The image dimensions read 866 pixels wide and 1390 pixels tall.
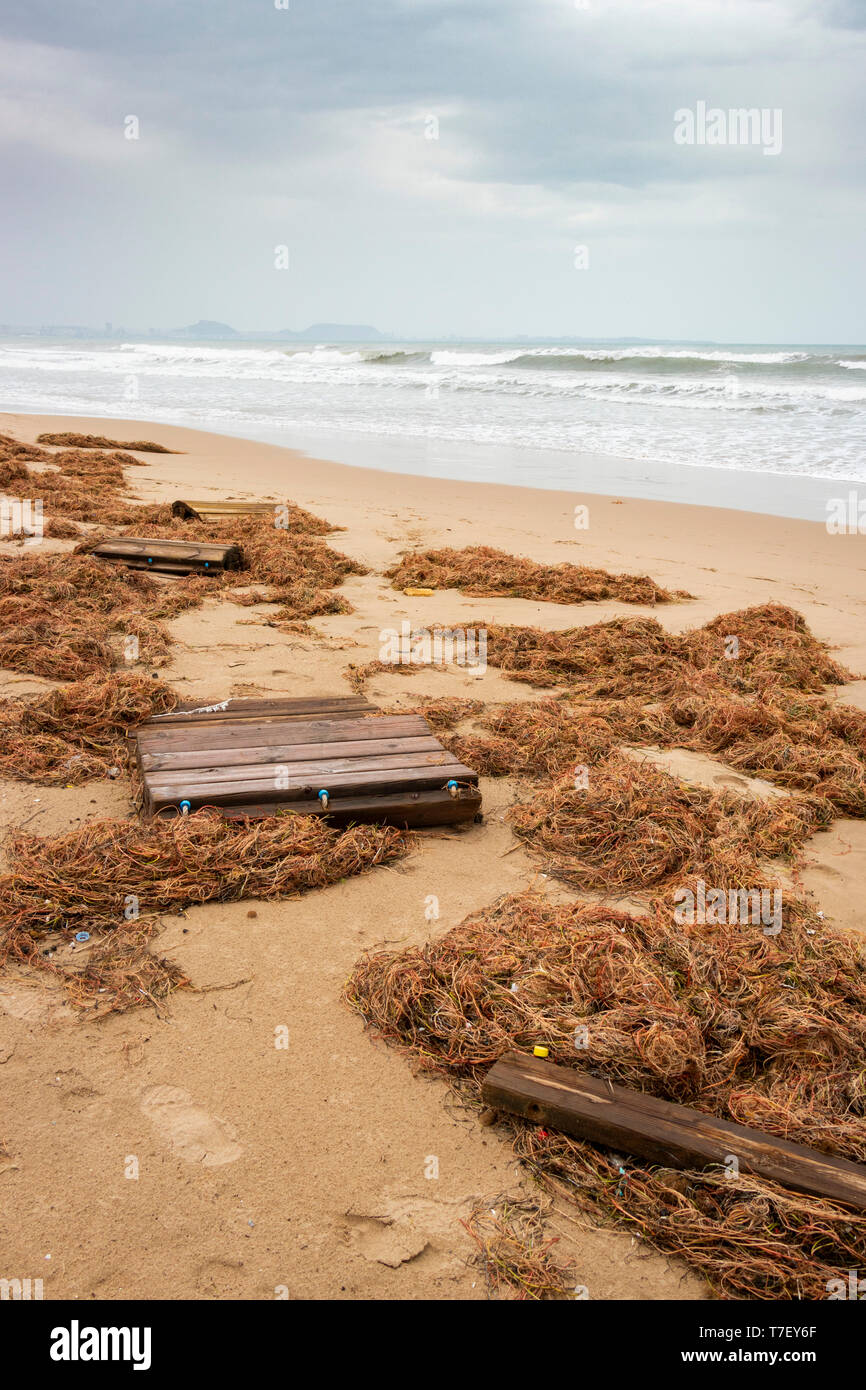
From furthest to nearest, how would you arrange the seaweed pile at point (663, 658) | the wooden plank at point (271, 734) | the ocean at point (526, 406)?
the ocean at point (526, 406) → the seaweed pile at point (663, 658) → the wooden plank at point (271, 734)

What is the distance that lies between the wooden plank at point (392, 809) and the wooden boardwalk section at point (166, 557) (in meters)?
4.99

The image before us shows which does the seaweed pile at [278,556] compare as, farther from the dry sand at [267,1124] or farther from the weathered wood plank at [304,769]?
the dry sand at [267,1124]

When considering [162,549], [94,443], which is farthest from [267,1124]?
[94,443]

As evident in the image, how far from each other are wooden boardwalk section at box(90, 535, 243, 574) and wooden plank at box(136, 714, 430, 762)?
13.2ft

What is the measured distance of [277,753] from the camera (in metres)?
4.57

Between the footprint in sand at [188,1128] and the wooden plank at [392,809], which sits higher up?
the wooden plank at [392,809]

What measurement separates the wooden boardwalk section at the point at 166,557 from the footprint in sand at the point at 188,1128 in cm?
651

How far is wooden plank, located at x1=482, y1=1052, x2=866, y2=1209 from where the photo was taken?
2412 millimetres

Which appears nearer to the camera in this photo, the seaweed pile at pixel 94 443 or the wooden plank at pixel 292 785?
the wooden plank at pixel 292 785

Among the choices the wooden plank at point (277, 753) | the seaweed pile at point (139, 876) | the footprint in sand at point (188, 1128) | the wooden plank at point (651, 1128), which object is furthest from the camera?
the wooden plank at point (277, 753)

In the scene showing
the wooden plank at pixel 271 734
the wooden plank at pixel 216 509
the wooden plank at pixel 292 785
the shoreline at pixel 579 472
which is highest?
the shoreline at pixel 579 472

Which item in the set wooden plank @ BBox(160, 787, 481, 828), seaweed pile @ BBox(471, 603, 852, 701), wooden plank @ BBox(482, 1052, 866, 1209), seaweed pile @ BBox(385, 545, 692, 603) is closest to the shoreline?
seaweed pile @ BBox(385, 545, 692, 603)

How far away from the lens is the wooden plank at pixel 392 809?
414 cm

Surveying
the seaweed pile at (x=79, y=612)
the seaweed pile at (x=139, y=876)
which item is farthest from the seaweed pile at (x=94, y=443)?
the seaweed pile at (x=139, y=876)
